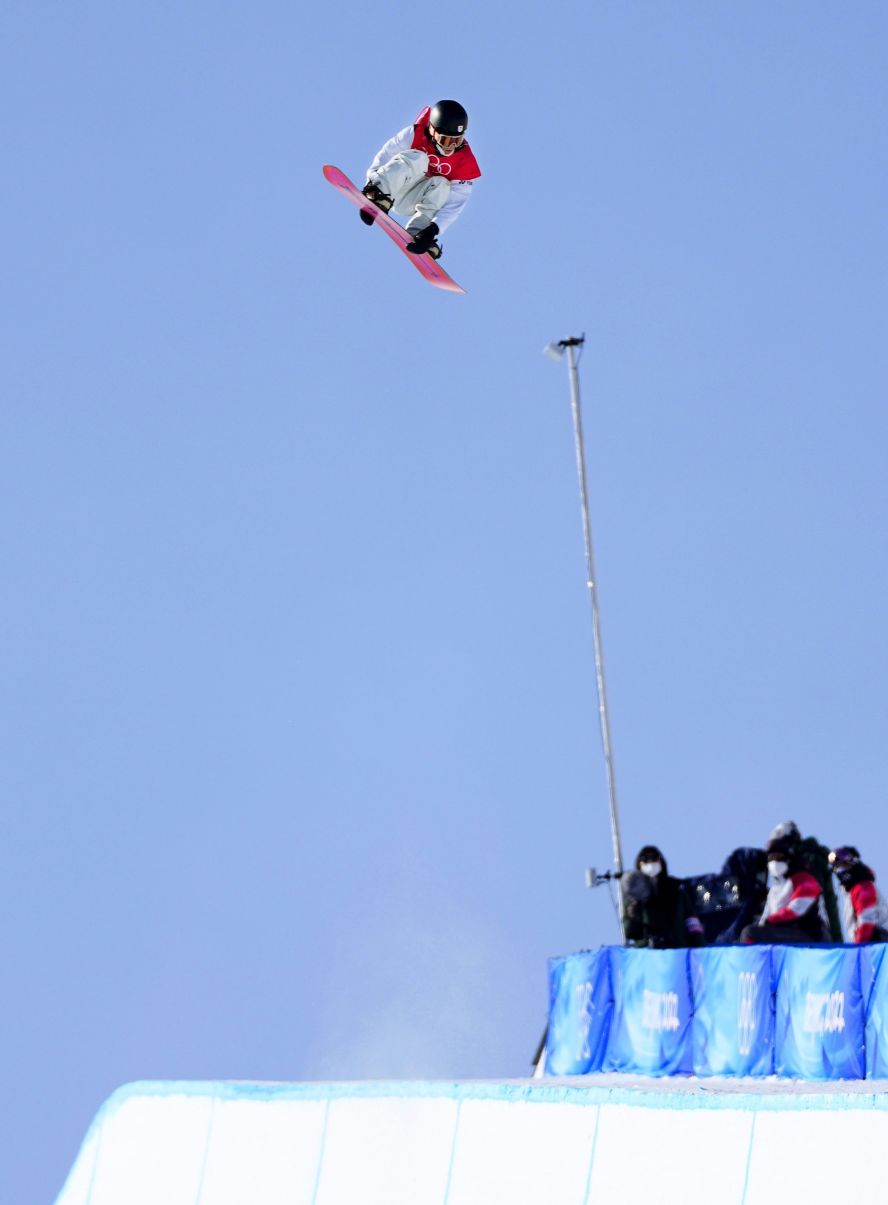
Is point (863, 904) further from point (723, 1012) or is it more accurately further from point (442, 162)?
point (442, 162)

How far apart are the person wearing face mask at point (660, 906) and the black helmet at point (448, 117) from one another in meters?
6.54

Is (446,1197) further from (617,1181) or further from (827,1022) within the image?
(827,1022)

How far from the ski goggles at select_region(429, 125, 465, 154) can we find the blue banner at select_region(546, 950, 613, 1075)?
6.89m

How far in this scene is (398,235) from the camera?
520 inches

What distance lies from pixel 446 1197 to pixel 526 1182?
26.2 inches

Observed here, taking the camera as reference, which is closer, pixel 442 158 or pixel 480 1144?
pixel 480 1144

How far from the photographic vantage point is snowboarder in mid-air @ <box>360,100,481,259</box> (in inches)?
479

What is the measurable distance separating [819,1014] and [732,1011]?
110cm

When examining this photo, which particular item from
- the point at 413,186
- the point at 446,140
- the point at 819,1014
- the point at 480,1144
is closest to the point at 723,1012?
the point at 819,1014

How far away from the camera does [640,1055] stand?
1431cm

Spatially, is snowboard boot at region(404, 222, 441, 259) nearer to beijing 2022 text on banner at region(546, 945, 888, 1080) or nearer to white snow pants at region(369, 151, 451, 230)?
white snow pants at region(369, 151, 451, 230)

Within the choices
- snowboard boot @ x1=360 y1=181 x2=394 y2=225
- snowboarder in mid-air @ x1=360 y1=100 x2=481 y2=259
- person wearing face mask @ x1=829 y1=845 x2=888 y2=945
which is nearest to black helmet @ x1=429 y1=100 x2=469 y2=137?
snowboarder in mid-air @ x1=360 y1=100 x2=481 y2=259

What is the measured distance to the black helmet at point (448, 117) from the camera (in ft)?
38.8

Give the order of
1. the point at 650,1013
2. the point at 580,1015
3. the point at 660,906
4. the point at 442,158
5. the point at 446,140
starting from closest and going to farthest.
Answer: the point at 446,140 → the point at 442,158 → the point at 650,1013 → the point at 660,906 → the point at 580,1015
